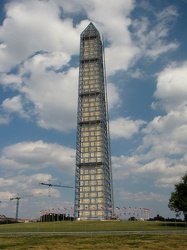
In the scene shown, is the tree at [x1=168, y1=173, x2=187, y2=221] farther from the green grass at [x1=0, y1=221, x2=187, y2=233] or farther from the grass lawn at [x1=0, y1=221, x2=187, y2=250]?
the grass lawn at [x1=0, y1=221, x2=187, y2=250]

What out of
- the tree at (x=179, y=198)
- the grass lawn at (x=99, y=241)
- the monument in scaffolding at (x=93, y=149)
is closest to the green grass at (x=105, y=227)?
the tree at (x=179, y=198)

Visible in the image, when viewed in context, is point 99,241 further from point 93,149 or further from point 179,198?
point 93,149

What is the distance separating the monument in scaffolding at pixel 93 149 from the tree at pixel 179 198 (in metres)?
74.9

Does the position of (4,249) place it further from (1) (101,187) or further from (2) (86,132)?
(2) (86,132)

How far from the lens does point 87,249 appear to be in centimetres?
3300

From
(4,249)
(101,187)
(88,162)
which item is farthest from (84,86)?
(4,249)

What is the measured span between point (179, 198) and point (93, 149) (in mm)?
95597

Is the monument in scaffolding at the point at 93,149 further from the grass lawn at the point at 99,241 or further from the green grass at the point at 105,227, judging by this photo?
the grass lawn at the point at 99,241

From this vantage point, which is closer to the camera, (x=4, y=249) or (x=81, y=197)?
(x=4, y=249)

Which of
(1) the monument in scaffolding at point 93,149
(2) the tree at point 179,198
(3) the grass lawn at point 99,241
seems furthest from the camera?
(1) the monument in scaffolding at point 93,149

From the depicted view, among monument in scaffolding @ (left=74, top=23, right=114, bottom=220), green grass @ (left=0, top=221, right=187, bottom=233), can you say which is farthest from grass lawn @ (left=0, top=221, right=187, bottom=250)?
monument in scaffolding @ (left=74, top=23, right=114, bottom=220)

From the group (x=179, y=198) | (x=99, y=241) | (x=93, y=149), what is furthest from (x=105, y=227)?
(x=93, y=149)

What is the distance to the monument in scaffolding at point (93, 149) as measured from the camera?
16739 centimetres

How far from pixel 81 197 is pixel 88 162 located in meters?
20.3
